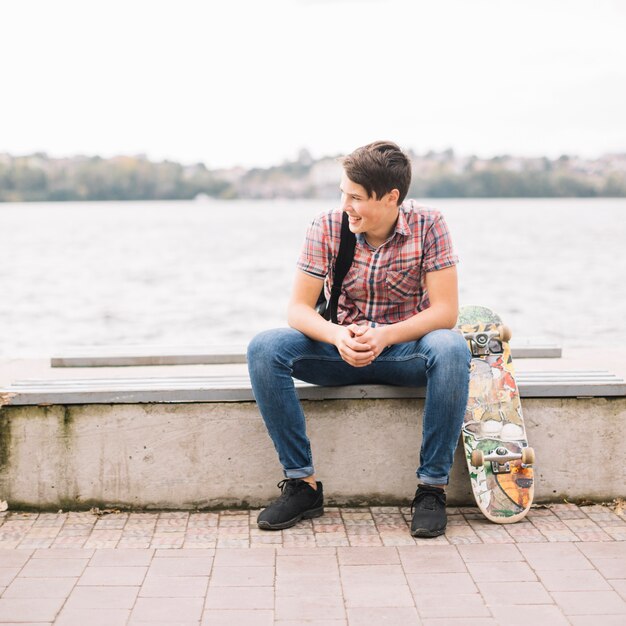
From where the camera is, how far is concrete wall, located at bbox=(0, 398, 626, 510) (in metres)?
4.06

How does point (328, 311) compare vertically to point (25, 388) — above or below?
above

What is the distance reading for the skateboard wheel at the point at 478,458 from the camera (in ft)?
13.1

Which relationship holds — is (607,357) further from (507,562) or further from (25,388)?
(25,388)

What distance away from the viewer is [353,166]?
381 cm

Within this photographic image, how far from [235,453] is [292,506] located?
0.39 meters

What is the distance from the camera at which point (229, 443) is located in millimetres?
4102

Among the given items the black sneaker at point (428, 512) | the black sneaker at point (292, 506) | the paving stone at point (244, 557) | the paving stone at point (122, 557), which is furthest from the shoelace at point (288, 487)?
the paving stone at point (122, 557)

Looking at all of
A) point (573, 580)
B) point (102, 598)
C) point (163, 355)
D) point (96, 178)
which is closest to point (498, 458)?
point (573, 580)

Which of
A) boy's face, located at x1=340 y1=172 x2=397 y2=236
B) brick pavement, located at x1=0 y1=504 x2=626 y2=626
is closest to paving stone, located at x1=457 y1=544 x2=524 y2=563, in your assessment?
brick pavement, located at x1=0 y1=504 x2=626 y2=626

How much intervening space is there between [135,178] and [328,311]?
64.2 m

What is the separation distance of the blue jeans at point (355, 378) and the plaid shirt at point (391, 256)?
0.24 m

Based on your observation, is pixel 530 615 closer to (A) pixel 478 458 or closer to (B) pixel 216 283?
(A) pixel 478 458

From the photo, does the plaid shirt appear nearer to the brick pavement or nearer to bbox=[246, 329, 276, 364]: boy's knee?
bbox=[246, 329, 276, 364]: boy's knee

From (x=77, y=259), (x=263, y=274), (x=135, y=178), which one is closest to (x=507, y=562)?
(x=263, y=274)
